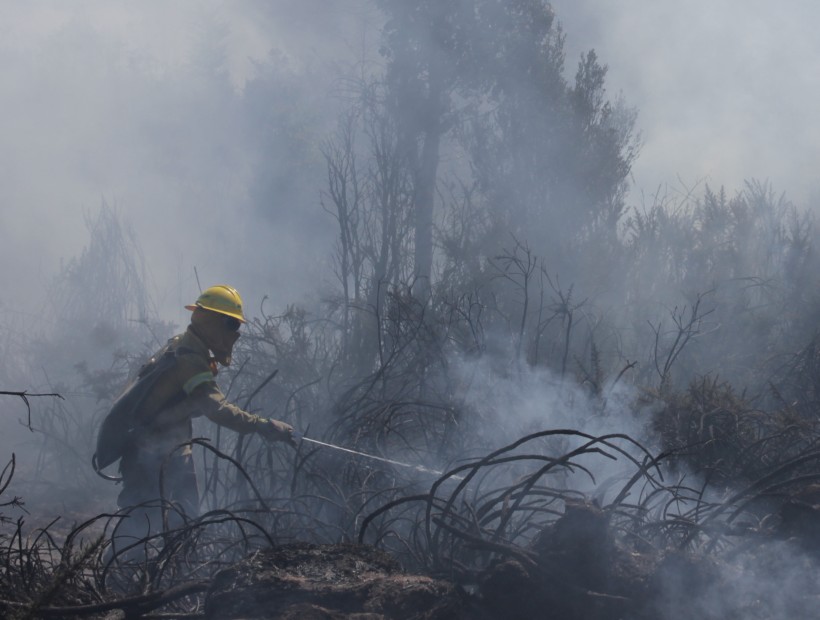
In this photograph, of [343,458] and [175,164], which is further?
Answer: [175,164]

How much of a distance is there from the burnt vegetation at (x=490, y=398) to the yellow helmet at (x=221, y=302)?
0.54 m

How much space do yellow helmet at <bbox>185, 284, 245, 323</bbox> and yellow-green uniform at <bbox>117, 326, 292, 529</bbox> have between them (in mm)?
206

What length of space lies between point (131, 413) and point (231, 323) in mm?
878

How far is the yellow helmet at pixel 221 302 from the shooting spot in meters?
5.34

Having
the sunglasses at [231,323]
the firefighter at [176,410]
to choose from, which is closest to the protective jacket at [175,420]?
the firefighter at [176,410]

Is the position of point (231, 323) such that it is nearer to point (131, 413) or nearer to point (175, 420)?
point (175, 420)

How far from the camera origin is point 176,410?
17.4 ft

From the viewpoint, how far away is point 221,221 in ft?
73.7

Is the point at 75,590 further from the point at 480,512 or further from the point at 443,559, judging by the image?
the point at 480,512

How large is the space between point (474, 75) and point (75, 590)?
1279 cm

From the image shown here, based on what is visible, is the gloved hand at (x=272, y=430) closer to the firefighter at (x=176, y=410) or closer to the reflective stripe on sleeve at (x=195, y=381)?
the firefighter at (x=176, y=410)

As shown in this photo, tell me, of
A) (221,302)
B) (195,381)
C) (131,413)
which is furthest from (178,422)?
(221,302)

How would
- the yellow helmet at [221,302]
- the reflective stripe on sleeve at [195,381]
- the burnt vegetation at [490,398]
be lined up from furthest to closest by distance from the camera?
the yellow helmet at [221,302]
the reflective stripe on sleeve at [195,381]
the burnt vegetation at [490,398]

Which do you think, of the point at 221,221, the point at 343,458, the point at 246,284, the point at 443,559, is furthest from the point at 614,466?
the point at 221,221
